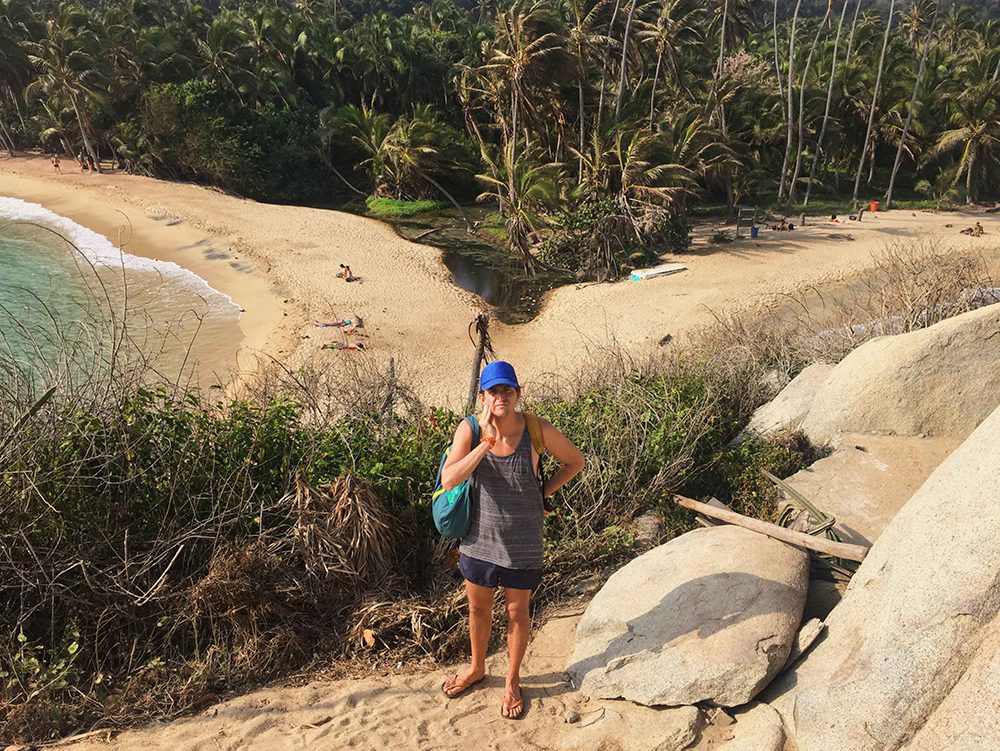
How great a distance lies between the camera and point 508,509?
142 inches

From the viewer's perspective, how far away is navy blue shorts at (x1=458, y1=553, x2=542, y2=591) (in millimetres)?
3682

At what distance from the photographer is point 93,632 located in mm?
4332

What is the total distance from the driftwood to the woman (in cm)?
183

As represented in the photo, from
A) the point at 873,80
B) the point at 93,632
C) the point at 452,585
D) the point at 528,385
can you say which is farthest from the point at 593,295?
the point at 873,80

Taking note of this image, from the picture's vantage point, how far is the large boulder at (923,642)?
9.37 feet

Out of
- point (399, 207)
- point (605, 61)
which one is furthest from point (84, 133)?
point (605, 61)

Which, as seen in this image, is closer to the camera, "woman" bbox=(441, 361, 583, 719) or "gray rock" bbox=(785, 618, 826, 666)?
"woman" bbox=(441, 361, 583, 719)

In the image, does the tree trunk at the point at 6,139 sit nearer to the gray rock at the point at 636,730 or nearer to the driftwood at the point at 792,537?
the driftwood at the point at 792,537

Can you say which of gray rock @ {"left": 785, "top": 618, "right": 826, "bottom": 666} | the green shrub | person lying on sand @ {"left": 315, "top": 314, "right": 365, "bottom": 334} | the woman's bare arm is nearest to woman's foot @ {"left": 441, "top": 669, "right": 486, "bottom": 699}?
the woman's bare arm

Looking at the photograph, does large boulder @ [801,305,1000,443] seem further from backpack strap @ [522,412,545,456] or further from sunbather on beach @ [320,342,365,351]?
sunbather on beach @ [320,342,365,351]

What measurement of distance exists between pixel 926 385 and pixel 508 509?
4843mm

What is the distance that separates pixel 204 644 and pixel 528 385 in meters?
6.88

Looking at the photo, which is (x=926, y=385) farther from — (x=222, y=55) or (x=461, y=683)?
(x=222, y=55)

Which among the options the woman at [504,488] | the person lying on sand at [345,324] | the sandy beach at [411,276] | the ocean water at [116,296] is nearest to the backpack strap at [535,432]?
the woman at [504,488]
